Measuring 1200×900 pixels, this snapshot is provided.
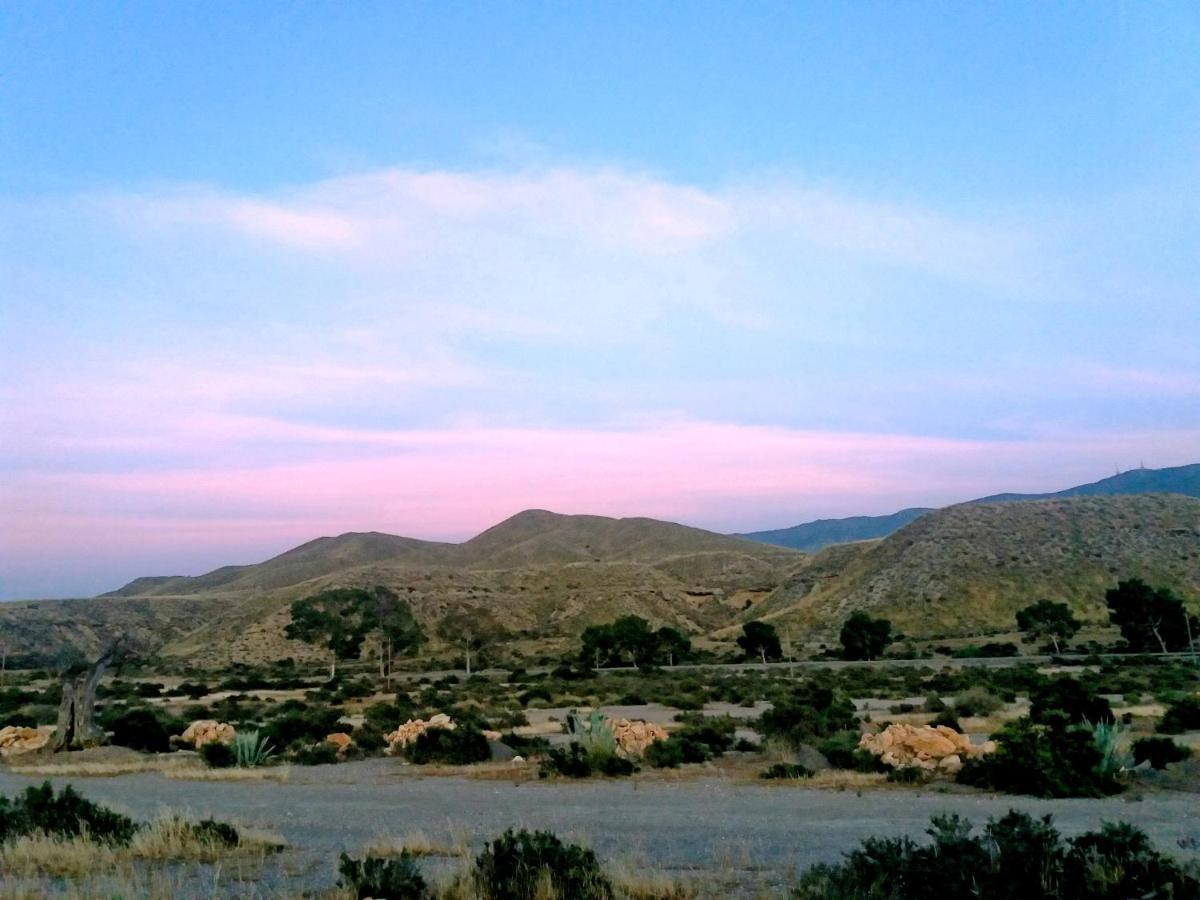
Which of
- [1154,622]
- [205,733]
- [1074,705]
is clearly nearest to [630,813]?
[1074,705]

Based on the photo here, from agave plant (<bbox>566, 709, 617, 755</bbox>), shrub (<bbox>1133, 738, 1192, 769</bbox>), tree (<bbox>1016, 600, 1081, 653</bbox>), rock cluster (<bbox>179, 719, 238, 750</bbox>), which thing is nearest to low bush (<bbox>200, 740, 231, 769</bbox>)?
rock cluster (<bbox>179, 719, 238, 750</bbox>)

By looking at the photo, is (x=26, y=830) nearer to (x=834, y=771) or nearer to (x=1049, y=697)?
(x=834, y=771)

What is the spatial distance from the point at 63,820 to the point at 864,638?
59130mm

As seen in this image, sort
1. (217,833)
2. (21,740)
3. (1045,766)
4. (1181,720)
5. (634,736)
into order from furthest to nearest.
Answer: (21,740) < (1181,720) < (634,736) < (1045,766) < (217,833)

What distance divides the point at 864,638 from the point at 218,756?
4997cm

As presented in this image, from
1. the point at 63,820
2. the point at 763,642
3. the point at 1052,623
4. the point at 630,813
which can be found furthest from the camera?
the point at 763,642

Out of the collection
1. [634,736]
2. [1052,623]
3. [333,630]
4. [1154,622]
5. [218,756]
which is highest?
[634,736]

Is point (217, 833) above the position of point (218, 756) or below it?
above

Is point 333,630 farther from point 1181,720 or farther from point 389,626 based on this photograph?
point 1181,720

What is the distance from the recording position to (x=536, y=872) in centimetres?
779

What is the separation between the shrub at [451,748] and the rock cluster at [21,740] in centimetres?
1097

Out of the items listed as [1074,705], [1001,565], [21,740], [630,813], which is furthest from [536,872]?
[1001,565]

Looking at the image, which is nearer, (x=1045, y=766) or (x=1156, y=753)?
(x=1045, y=766)

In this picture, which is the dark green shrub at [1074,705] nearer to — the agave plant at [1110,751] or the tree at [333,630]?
the agave plant at [1110,751]
